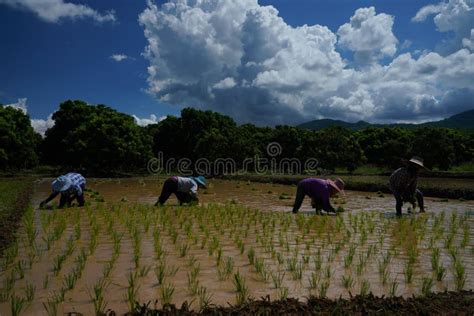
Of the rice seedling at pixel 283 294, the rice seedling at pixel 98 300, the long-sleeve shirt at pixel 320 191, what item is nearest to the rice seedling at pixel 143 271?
the rice seedling at pixel 98 300

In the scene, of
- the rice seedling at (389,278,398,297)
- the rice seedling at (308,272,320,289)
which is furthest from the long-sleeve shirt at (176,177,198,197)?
the rice seedling at (389,278,398,297)

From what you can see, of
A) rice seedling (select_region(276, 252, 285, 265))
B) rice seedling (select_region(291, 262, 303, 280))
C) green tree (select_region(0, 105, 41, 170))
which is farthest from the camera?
green tree (select_region(0, 105, 41, 170))

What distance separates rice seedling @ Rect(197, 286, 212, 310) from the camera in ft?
13.0

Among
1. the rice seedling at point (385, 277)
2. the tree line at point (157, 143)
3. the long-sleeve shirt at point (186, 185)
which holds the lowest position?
the rice seedling at point (385, 277)

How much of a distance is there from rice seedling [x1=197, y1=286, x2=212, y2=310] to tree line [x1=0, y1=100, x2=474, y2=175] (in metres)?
27.5

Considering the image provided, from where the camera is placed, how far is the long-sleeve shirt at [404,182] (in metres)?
11.9

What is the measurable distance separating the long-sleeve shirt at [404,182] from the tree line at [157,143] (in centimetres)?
1811

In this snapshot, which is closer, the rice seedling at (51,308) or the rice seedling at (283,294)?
the rice seedling at (51,308)

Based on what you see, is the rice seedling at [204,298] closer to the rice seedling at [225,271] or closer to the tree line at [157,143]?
the rice seedling at [225,271]

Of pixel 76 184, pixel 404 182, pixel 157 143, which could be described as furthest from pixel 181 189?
pixel 157 143

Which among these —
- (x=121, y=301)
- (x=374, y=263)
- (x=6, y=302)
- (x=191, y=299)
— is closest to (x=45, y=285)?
(x=6, y=302)

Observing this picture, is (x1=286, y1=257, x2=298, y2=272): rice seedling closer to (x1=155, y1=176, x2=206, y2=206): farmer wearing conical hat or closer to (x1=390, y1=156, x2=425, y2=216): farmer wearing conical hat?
(x1=390, y1=156, x2=425, y2=216): farmer wearing conical hat

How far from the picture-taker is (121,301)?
4230 millimetres

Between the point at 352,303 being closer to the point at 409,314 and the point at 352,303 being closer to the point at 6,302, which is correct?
the point at 409,314
